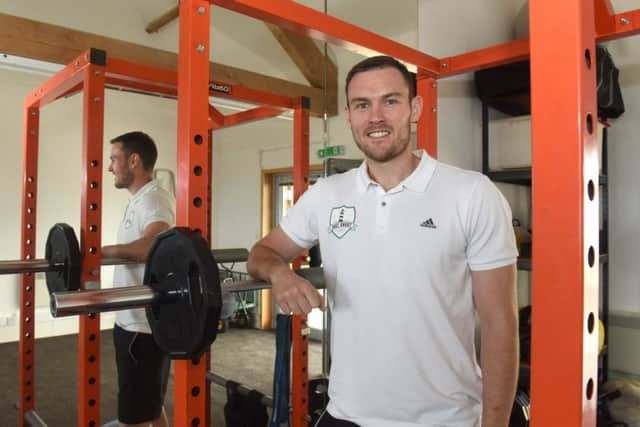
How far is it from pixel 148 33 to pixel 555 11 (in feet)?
17.2

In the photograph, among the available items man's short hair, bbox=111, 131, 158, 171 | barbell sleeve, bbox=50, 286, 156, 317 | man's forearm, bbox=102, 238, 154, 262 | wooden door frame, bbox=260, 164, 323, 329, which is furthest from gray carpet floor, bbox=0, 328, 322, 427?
barbell sleeve, bbox=50, 286, 156, 317

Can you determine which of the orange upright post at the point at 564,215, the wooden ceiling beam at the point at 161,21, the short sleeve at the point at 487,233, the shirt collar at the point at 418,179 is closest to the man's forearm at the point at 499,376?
the short sleeve at the point at 487,233

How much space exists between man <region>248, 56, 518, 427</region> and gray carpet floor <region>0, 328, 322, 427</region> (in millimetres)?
2327

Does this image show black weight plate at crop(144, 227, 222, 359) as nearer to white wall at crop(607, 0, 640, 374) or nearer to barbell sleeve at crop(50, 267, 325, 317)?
barbell sleeve at crop(50, 267, 325, 317)

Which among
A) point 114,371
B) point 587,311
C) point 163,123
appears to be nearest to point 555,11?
point 587,311

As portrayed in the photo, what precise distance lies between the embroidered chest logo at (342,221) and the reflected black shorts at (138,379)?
4.08ft

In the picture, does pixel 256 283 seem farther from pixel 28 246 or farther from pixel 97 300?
pixel 28 246

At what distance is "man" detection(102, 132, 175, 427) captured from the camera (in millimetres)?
2088

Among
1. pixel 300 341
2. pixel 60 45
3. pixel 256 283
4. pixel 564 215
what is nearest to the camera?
pixel 564 215

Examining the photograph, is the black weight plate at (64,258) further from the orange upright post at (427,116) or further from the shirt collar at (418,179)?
the orange upright post at (427,116)

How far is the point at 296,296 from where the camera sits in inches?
41.0

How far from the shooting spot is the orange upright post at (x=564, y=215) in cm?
50

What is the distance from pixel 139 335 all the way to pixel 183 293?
1244 mm

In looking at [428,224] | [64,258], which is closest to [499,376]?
[428,224]
